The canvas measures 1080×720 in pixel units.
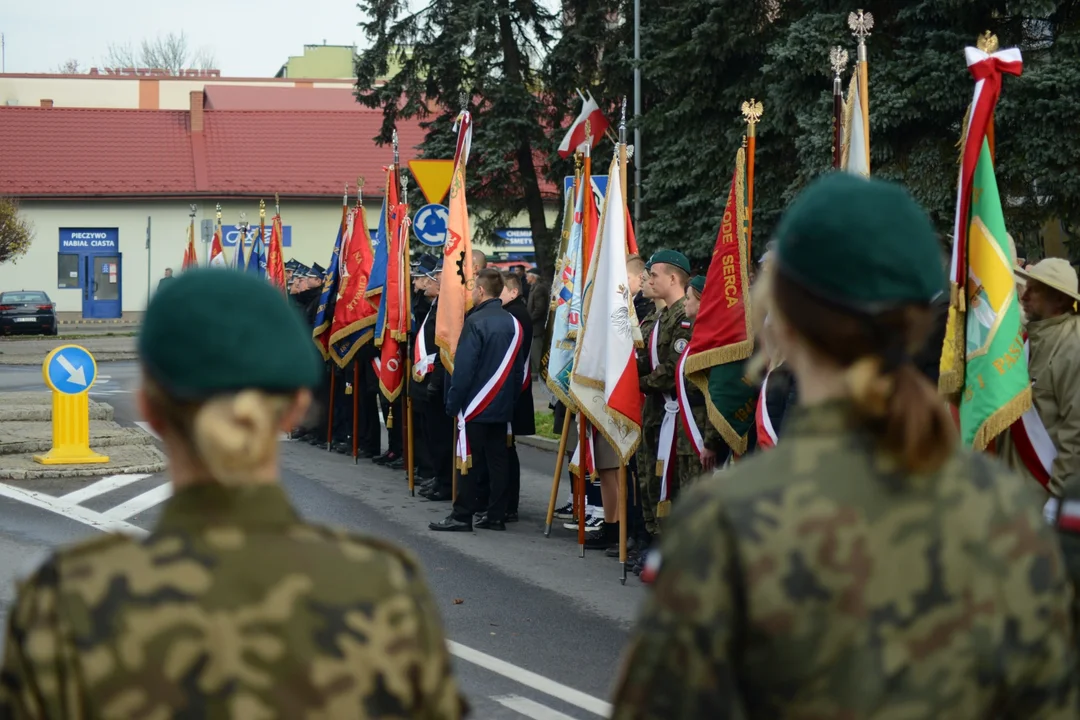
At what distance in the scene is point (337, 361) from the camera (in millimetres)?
15727

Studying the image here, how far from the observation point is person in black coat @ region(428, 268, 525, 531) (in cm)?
1110

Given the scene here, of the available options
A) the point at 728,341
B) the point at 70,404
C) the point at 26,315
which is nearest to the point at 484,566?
the point at 728,341

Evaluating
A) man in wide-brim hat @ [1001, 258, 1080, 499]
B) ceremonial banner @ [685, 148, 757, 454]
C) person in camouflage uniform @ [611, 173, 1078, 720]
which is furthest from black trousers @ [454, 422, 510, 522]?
person in camouflage uniform @ [611, 173, 1078, 720]

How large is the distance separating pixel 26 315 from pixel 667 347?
35.8m

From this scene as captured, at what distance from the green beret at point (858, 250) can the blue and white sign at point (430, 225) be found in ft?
46.7

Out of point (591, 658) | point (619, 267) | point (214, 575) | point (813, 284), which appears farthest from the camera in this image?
point (619, 267)

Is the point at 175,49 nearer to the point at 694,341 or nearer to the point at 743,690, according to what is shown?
the point at 694,341

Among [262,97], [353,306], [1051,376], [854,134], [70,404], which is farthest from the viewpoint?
[262,97]

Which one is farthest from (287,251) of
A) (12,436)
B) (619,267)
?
(619,267)

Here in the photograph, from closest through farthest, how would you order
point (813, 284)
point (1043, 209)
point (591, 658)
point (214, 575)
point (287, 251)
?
point (214, 575), point (813, 284), point (591, 658), point (1043, 209), point (287, 251)

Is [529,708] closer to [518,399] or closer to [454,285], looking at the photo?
[518,399]

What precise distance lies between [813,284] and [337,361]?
13804 mm

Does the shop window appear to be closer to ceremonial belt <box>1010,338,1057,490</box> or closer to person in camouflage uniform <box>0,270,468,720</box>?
ceremonial belt <box>1010,338,1057,490</box>

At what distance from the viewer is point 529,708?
6.18 metres
